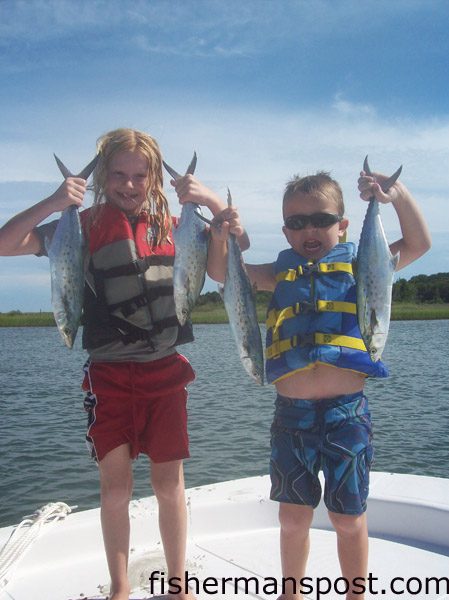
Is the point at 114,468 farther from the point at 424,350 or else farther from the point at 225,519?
the point at 424,350

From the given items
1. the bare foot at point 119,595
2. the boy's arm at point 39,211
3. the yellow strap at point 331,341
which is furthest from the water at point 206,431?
the yellow strap at point 331,341

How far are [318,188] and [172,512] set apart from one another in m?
1.96

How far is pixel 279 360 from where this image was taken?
3.38 meters

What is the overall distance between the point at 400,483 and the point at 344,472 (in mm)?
2053

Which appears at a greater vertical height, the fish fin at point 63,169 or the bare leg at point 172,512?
the fish fin at point 63,169

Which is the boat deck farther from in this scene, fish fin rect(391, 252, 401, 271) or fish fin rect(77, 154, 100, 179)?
fish fin rect(77, 154, 100, 179)

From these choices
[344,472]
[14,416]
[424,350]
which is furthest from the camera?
[424,350]

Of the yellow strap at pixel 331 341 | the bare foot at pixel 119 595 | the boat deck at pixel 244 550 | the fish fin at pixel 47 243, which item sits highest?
the fish fin at pixel 47 243

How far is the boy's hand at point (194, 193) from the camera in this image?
3334mm

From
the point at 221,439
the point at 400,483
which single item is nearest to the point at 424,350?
the point at 221,439

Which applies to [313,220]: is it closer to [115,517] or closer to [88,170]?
[88,170]

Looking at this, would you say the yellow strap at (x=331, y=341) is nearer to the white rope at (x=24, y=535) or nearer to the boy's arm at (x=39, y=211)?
the boy's arm at (x=39, y=211)

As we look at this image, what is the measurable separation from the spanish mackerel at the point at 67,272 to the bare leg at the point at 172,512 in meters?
0.88

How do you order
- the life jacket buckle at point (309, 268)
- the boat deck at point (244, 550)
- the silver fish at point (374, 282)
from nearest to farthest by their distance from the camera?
the silver fish at point (374, 282), the life jacket buckle at point (309, 268), the boat deck at point (244, 550)
